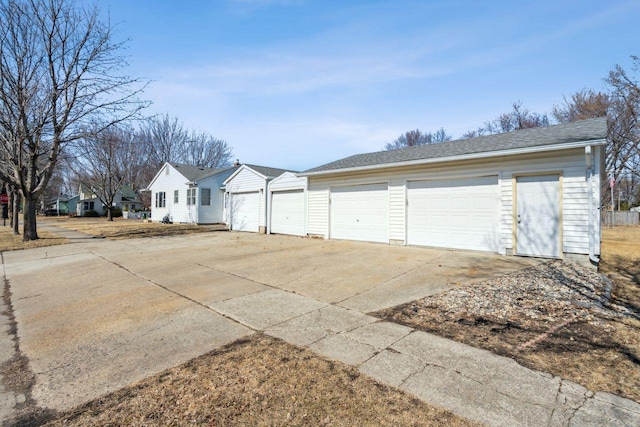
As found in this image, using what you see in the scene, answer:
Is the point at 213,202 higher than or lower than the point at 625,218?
higher

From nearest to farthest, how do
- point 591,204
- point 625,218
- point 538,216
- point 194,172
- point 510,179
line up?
point 591,204
point 538,216
point 510,179
point 194,172
point 625,218

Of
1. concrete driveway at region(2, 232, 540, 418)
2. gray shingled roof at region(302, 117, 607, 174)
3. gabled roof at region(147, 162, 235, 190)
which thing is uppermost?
gabled roof at region(147, 162, 235, 190)

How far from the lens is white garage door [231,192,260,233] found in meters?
16.0

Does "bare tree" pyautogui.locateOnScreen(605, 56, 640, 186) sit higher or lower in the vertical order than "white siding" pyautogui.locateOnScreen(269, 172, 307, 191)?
higher

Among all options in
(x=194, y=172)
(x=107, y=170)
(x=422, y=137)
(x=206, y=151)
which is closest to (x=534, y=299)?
(x=194, y=172)

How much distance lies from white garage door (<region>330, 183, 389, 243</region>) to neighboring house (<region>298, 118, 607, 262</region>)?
4cm

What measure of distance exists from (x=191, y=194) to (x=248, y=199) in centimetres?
779

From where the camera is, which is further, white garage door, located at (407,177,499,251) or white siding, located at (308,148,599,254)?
white garage door, located at (407,177,499,251)

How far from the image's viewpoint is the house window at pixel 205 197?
2134 cm

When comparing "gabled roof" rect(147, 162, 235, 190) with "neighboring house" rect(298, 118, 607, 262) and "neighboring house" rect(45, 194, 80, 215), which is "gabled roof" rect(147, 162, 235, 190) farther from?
"neighboring house" rect(45, 194, 80, 215)

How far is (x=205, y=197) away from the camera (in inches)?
847

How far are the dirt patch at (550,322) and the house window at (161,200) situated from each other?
2523 cm

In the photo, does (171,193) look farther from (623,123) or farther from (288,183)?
(623,123)

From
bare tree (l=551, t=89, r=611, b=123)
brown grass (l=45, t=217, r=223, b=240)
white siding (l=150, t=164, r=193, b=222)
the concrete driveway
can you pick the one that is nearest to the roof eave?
the concrete driveway
